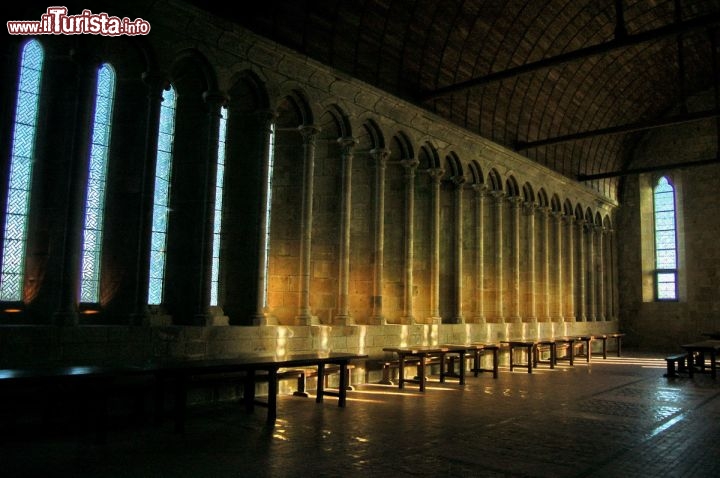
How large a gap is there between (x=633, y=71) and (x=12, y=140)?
62.8 feet

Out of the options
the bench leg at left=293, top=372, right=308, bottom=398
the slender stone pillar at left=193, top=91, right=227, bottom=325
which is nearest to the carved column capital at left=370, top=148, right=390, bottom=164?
the slender stone pillar at left=193, top=91, right=227, bottom=325

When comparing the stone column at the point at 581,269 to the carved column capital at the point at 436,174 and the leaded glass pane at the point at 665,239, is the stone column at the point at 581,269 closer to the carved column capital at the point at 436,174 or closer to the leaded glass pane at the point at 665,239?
the leaded glass pane at the point at 665,239

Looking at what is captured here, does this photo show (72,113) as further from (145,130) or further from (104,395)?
(104,395)

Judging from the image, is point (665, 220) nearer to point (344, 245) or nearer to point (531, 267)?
point (531, 267)

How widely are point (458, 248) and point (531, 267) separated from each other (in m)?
4.67

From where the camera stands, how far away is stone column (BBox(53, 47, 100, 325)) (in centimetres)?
878

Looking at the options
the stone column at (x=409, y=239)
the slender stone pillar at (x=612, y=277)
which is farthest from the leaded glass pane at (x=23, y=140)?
the slender stone pillar at (x=612, y=277)

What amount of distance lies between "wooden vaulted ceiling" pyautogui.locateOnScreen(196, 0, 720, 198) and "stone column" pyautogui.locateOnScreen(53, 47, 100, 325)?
8.31 ft

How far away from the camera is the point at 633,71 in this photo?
21031mm

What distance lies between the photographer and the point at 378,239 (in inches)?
556

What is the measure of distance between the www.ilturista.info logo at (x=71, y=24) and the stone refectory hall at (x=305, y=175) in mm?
167

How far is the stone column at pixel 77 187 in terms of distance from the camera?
8.78 m

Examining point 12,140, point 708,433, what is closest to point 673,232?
point 708,433

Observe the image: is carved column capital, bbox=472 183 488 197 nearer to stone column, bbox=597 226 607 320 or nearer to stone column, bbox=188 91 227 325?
stone column, bbox=188 91 227 325
